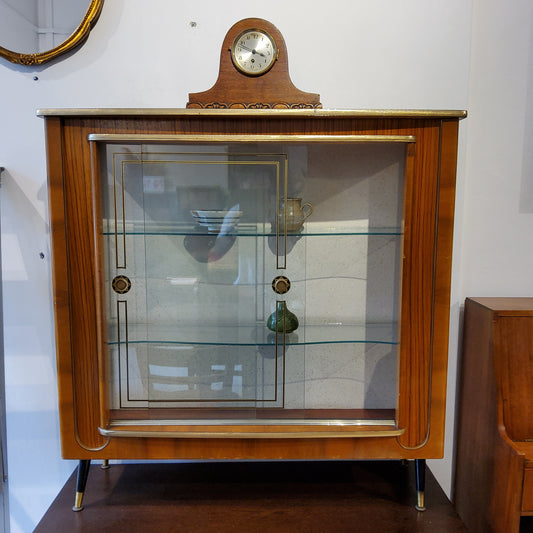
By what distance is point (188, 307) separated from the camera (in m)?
1.03

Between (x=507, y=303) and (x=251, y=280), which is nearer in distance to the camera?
(x=251, y=280)

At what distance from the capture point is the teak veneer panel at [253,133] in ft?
3.10

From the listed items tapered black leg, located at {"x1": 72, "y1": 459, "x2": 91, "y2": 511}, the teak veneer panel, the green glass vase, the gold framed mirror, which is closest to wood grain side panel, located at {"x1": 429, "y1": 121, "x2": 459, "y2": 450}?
the teak veneer panel

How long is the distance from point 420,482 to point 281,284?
59cm

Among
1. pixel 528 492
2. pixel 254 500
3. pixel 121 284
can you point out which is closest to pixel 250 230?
pixel 121 284

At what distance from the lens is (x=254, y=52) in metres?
0.99

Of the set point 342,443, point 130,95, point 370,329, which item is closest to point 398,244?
point 370,329

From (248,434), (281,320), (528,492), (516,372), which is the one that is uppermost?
(281,320)

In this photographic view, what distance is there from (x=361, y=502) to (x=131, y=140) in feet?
3.40

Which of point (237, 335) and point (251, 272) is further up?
point (251, 272)

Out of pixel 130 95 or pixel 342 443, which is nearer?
pixel 342 443

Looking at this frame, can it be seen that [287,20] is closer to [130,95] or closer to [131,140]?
[130,95]

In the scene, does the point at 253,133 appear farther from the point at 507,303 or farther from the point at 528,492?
the point at 528,492

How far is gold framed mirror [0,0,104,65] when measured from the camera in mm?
1201
